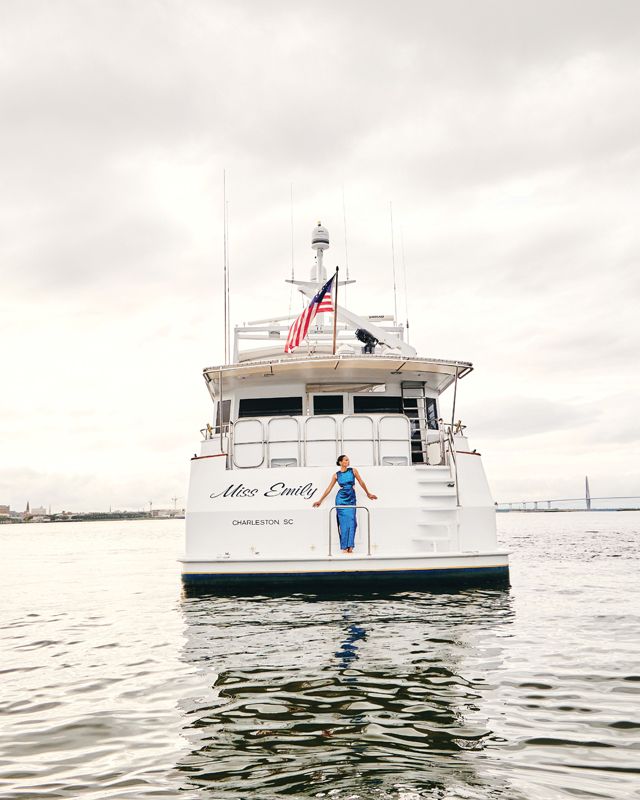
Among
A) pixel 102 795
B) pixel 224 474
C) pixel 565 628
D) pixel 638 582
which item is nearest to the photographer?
pixel 102 795

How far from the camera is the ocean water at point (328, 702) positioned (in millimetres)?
3650

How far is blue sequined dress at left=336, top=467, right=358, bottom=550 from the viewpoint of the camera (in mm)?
10906

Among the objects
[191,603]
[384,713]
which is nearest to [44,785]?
[384,713]

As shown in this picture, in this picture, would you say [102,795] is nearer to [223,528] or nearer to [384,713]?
[384,713]

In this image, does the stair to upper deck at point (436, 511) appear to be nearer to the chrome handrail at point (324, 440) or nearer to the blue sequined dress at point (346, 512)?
the blue sequined dress at point (346, 512)

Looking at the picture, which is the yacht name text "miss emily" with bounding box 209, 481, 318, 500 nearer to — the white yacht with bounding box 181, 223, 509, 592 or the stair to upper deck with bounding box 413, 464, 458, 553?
the white yacht with bounding box 181, 223, 509, 592

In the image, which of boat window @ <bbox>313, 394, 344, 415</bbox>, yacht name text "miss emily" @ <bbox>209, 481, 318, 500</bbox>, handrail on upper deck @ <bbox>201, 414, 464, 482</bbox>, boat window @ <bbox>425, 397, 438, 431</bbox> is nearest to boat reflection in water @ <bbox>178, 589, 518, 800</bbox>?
yacht name text "miss emily" @ <bbox>209, 481, 318, 500</bbox>

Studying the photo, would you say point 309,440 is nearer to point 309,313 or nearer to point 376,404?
point 376,404

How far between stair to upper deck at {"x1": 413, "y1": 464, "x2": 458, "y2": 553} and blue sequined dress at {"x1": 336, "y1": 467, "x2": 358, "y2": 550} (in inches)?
45.3

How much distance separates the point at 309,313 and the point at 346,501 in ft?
14.1

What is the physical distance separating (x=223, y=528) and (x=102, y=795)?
25.7 feet

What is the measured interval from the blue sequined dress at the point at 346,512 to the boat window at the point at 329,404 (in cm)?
271

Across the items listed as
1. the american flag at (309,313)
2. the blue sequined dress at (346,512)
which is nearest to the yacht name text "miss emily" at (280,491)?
the blue sequined dress at (346,512)

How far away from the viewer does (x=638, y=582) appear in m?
13.0
